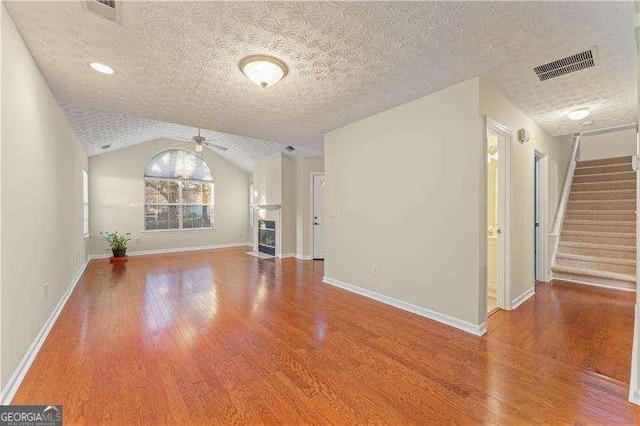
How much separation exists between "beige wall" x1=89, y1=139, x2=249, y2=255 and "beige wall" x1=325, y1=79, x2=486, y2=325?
216 inches

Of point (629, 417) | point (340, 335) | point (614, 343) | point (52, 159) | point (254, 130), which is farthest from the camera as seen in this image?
point (254, 130)

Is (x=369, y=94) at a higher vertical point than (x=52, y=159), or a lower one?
higher

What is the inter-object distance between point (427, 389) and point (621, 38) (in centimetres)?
292

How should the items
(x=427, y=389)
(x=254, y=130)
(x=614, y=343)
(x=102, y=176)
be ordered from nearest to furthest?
(x=427, y=389) < (x=614, y=343) < (x=254, y=130) < (x=102, y=176)

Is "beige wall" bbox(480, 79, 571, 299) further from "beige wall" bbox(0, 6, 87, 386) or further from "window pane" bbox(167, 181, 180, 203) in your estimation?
"window pane" bbox(167, 181, 180, 203)

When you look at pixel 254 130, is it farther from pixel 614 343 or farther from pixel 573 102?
pixel 614 343

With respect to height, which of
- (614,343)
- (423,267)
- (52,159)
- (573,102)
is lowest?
(614,343)

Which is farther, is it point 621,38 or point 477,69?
point 477,69

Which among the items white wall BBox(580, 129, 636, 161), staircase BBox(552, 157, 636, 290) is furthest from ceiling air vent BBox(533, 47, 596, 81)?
white wall BBox(580, 129, 636, 161)

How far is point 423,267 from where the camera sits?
298 cm

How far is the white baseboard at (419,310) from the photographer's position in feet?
8.42

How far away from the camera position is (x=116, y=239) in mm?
6254

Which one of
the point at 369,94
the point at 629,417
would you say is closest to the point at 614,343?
the point at 629,417

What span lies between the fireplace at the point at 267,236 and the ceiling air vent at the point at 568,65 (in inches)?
231
